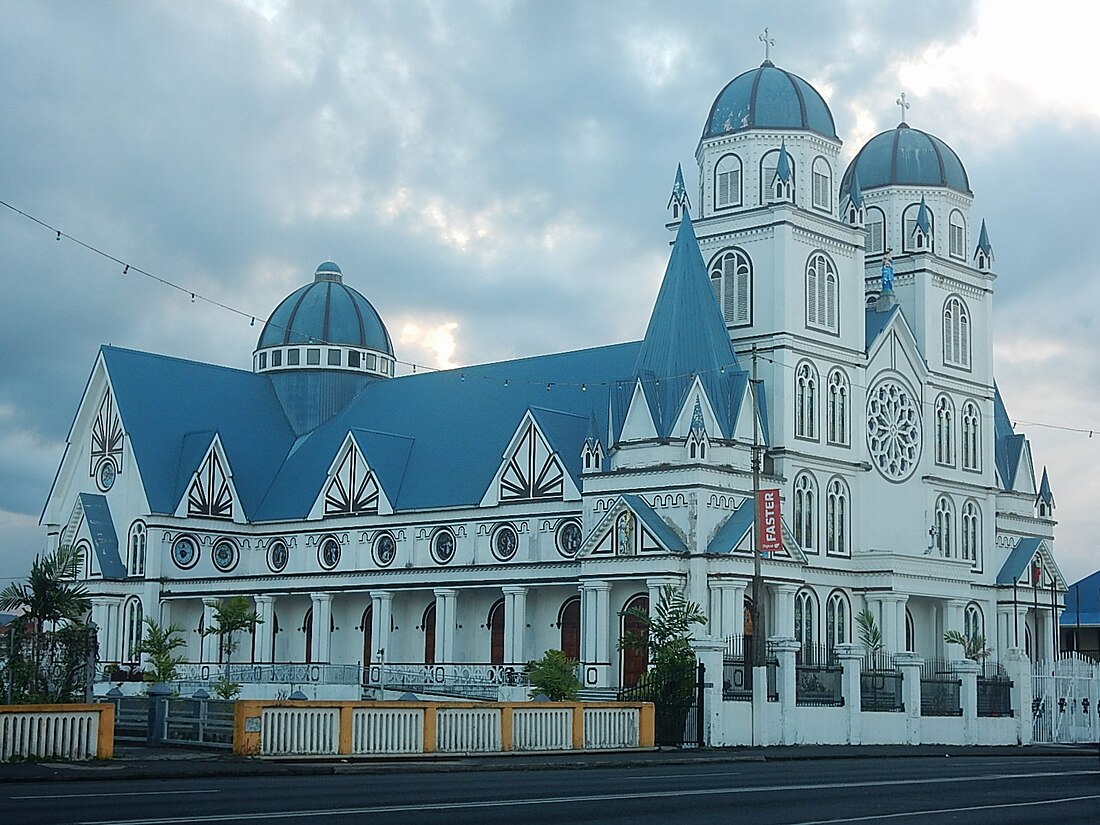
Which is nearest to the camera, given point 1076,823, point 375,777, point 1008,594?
point 1076,823

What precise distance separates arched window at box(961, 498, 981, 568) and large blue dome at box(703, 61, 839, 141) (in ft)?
53.6

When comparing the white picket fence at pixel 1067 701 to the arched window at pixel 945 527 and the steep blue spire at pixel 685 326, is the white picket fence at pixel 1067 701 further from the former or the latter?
the steep blue spire at pixel 685 326

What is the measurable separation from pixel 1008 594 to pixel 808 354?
15.6 m

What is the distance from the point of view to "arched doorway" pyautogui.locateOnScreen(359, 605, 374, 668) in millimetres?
63969

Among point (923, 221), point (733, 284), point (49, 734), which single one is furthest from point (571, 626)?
point (49, 734)

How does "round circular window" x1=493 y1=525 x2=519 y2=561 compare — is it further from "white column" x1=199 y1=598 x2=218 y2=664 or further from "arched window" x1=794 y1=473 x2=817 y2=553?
"white column" x1=199 y1=598 x2=218 y2=664

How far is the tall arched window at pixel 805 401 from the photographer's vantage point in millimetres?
56781

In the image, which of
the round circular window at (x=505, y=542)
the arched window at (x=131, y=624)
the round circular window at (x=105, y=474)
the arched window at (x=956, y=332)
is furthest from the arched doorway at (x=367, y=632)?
the arched window at (x=956, y=332)

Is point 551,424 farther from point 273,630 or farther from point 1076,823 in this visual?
point 1076,823

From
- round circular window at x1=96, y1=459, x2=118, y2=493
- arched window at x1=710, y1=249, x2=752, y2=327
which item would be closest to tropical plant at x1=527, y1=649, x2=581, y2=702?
arched window at x1=710, y1=249, x2=752, y2=327

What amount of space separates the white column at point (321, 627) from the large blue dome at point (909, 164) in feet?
89.3

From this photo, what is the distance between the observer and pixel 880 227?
221 ft

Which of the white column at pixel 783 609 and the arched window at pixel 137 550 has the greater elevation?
the arched window at pixel 137 550

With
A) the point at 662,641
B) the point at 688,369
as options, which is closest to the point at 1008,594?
the point at 688,369
